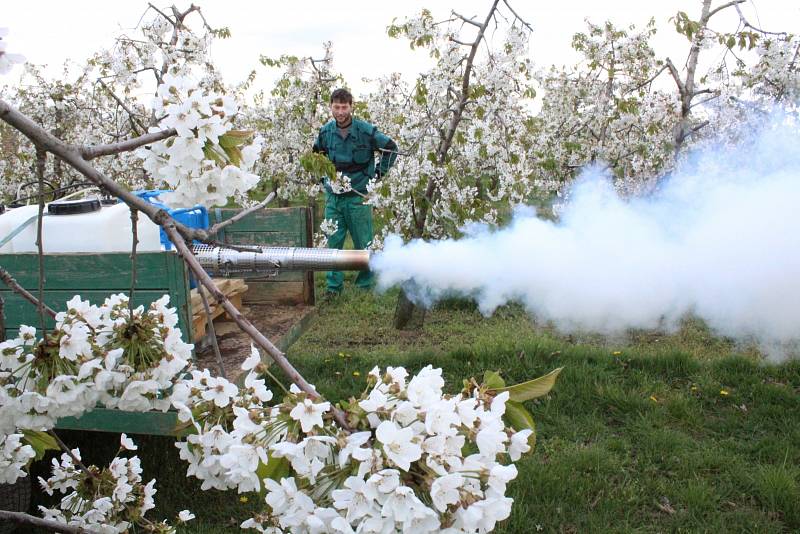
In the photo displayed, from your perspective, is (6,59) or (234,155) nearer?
(6,59)

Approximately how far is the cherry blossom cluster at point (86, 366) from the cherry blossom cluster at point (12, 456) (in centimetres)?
31

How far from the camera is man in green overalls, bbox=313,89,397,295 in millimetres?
7242

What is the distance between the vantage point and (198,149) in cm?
157

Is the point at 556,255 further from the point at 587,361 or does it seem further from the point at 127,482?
the point at 127,482

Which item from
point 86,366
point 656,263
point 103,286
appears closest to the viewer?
point 86,366

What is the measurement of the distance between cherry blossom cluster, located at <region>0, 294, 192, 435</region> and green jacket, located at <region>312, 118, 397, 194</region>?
576 centimetres

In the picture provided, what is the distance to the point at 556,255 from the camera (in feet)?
12.2

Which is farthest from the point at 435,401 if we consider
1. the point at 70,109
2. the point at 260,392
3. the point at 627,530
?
the point at 70,109

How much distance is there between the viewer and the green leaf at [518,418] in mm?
Answer: 1407

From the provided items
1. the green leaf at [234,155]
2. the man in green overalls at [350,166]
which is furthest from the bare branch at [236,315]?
the man in green overalls at [350,166]

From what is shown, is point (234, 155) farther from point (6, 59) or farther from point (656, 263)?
point (656, 263)

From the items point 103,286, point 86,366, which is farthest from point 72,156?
point 103,286

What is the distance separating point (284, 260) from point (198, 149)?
1954 mm

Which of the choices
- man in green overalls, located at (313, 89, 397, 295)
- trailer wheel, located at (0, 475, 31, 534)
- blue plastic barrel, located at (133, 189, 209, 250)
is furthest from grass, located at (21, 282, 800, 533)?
man in green overalls, located at (313, 89, 397, 295)
